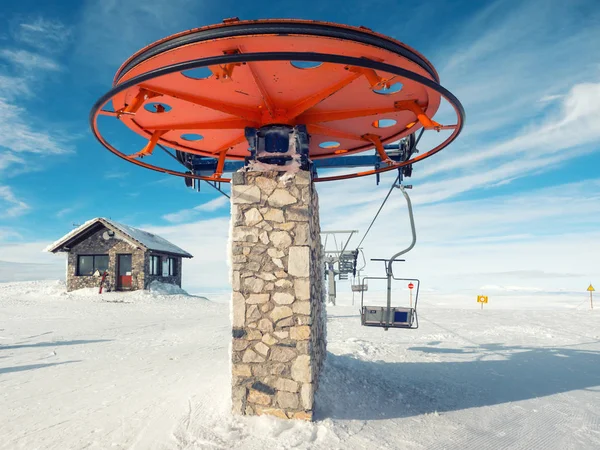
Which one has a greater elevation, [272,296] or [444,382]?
[272,296]

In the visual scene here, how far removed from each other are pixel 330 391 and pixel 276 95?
163 inches

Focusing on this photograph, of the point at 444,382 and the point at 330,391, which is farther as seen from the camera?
the point at 444,382

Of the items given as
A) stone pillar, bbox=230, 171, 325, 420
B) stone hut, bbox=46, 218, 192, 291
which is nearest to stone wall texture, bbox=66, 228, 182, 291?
stone hut, bbox=46, 218, 192, 291

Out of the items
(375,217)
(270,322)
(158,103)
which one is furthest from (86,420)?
(375,217)

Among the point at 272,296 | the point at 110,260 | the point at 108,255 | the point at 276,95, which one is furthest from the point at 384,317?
the point at 108,255

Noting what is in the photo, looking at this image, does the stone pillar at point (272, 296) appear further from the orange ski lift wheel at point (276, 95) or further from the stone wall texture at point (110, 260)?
the stone wall texture at point (110, 260)

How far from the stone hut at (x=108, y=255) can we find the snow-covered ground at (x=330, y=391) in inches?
454

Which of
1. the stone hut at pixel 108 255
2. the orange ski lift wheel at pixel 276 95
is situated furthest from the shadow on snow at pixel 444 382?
the stone hut at pixel 108 255

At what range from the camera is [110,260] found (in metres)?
25.0

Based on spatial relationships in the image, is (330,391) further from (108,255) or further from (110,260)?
(108,255)

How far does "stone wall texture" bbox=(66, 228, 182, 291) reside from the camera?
80.0 ft

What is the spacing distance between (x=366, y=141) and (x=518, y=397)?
16.7 ft

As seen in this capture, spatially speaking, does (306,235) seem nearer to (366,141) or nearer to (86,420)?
(366,141)

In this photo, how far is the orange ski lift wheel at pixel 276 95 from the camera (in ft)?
11.6
